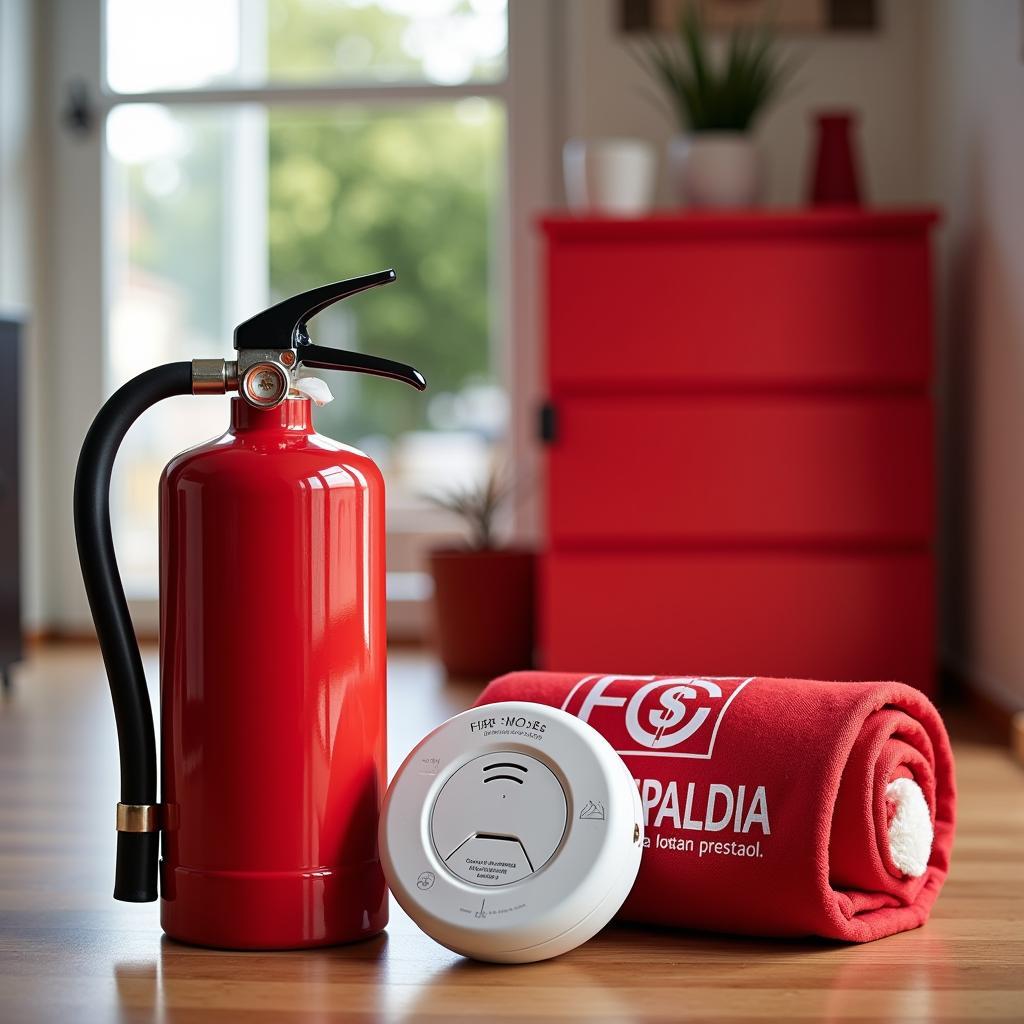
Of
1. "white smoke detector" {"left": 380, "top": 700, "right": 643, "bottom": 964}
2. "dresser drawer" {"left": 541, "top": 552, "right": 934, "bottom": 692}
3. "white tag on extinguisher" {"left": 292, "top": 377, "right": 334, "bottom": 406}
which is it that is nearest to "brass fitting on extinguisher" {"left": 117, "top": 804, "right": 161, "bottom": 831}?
"white smoke detector" {"left": 380, "top": 700, "right": 643, "bottom": 964}

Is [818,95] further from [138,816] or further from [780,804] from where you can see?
[138,816]

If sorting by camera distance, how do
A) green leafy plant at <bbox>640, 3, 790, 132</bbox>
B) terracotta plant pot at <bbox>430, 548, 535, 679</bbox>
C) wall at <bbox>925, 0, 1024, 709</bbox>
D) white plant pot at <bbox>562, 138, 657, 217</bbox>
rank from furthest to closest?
terracotta plant pot at <bbox>430, 548, 535, 679</bbox> → green leafy plant at <bbox>640, 3, 790, 132</bbox> → white plant pot at <bbox>562, 138, 657, 217</bbox> → wall at <bbox>925, 0, 1024, 709</bbox>

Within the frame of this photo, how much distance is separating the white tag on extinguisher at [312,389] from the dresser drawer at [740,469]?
145cm

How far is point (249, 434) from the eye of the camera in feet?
3.85

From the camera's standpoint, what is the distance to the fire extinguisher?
114 cm

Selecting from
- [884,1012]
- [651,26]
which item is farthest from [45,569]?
[884,1012]

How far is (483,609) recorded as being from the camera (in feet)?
9.83

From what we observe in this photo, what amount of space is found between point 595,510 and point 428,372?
127cm

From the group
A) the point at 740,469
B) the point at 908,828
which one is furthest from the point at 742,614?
the point at 908,828

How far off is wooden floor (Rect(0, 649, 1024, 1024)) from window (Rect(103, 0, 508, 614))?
245 centimetres

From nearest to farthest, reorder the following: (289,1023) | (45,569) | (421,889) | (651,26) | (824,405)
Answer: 1. (289,1023)
2. (421,889)
3. (824,405)
4. (651,26)
5. (45,569)

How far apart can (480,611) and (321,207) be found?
1370 mm

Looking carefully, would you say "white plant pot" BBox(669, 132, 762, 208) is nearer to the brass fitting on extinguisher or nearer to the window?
the window

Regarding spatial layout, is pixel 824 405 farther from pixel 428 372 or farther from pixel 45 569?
pixel 45 569
